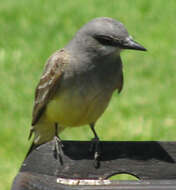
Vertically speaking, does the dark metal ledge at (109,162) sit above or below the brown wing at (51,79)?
below

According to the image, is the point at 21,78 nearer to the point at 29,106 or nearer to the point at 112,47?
the point at 29,106

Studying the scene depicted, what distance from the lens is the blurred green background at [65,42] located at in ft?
26.2

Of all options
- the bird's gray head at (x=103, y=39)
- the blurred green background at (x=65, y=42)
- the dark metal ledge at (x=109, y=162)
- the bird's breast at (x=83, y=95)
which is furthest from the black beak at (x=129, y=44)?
the blurred green background at (x=65, y=42)

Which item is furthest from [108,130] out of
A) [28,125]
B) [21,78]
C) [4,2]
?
[4,2]

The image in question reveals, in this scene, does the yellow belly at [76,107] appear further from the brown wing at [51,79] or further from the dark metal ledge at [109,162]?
the dark metal ledge at [109,162]

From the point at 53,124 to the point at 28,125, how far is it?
2.13 m

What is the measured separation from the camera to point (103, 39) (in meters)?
4.95

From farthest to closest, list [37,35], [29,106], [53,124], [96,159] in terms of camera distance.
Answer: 1. [37,35]
2. [29,106]
3. [53,124]
4. [96,159]

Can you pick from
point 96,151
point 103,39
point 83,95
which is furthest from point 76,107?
point 96,151

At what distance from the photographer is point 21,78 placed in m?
9.26

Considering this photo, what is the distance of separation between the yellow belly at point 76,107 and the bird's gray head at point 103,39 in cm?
39

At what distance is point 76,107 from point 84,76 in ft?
0.91

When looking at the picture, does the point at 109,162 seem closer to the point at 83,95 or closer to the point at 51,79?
the point at 83,95

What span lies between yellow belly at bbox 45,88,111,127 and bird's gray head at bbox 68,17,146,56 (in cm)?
39
